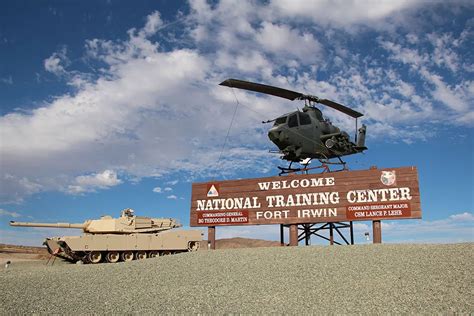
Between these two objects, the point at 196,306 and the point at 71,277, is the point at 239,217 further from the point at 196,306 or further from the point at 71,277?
the point at 196,306

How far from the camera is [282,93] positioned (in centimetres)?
1986

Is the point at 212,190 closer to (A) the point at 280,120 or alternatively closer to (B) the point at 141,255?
(A) the point at 280,120

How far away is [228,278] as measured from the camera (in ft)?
35.7

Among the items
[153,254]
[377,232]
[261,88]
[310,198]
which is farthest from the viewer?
[153,254]

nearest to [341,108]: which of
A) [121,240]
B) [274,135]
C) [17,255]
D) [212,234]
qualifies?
[274,135]

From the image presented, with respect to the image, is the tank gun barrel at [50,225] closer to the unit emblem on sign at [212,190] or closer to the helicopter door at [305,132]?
the unit emblem on sign at [212,190]

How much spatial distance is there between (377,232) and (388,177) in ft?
7.92

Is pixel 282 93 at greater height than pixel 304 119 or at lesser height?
greater

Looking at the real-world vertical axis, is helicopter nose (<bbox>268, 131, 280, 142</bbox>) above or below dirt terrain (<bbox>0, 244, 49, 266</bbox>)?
above

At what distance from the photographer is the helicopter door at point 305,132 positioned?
1988 cm

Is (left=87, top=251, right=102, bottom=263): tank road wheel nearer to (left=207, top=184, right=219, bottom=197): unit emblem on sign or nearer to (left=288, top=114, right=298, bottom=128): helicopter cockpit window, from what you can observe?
(left=207, top=184, right=219, bottom=197): unit emblem on sign

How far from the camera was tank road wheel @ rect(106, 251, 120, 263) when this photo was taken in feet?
78.4

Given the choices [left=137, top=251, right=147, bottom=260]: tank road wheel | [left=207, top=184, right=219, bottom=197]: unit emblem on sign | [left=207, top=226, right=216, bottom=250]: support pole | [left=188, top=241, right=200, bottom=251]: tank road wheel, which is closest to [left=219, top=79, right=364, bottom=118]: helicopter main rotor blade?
[left=207, top=184, right=219, bottom=197]: unit emblem on sign

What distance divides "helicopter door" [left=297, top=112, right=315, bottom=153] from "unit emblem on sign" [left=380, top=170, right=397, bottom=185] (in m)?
4.22
